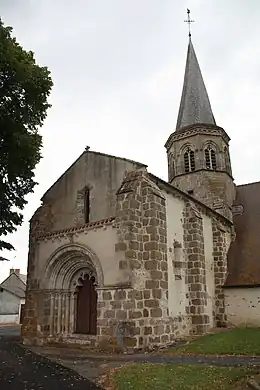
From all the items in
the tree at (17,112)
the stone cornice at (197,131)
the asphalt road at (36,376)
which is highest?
the stone cornice at (197,131)

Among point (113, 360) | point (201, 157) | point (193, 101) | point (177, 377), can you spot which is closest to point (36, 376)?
point (113, 360)

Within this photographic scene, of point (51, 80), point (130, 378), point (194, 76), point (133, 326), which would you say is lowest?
point (130, 378)

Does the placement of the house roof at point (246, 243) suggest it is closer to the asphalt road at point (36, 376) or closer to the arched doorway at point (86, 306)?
the arched doorway at point (86, 306)

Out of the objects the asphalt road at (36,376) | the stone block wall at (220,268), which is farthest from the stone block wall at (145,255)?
the asphalt road at (36,376)

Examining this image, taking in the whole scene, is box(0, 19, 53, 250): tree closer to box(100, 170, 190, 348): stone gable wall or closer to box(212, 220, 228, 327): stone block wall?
box(100, 170, 190, 348): stone gable wall

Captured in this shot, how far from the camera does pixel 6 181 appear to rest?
13984mm

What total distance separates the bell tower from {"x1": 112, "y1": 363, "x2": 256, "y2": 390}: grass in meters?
13.6

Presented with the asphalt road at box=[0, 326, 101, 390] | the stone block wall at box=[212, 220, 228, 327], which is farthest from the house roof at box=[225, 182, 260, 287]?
the asphalt road at box=[0, 326, 101, 390]

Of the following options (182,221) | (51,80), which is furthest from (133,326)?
(51,80)

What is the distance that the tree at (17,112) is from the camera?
12.1 metres

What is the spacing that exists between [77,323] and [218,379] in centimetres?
974

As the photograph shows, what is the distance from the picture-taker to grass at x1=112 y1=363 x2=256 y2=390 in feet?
24.6

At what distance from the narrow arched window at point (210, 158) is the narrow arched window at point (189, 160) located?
3.02 feet

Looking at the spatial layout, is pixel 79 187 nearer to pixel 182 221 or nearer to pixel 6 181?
pixel 6 181
